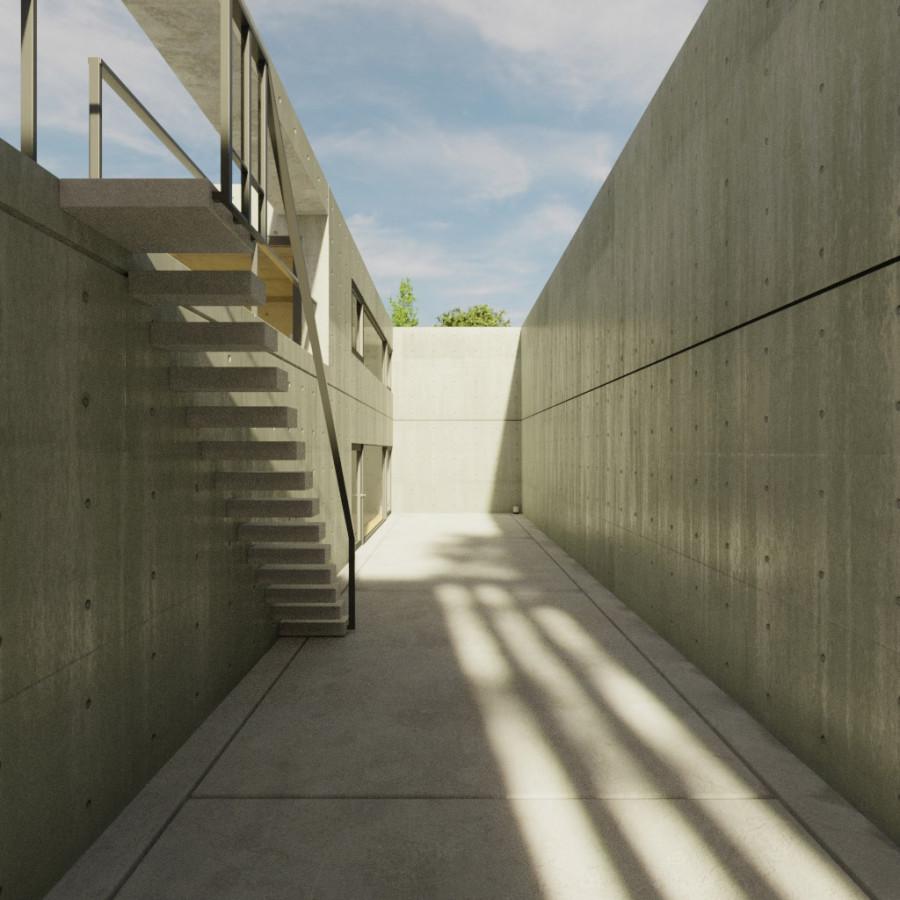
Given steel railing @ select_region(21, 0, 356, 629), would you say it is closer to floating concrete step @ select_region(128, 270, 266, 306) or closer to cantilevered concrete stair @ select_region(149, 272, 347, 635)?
floating concrete step @ select_region(128, 270, 266, 306)

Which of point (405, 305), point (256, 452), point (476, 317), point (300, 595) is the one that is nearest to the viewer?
point (256, 452)

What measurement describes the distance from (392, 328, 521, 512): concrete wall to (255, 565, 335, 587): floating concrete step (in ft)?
38.8

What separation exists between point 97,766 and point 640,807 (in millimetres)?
2458

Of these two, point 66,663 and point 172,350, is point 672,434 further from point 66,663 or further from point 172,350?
point 66,663

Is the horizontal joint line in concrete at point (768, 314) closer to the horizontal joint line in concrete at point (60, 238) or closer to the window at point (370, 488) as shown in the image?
the horizontal joint line in concrete at point (60, 238)

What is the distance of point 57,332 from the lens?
2553mm

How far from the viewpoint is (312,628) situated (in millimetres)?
5828

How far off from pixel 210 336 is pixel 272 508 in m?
1.64

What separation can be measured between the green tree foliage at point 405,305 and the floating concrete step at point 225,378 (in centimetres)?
3821

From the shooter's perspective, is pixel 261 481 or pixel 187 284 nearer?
pixel 187 284

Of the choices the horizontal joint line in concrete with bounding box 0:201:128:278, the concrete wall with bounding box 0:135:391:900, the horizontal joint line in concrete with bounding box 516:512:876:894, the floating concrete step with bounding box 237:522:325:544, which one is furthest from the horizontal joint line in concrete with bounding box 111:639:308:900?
the horizontal joint line in concrete with bounding box 516:512:876:894

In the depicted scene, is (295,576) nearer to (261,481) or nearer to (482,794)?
(261,481)

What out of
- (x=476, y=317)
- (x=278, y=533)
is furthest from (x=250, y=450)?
(x=476, y=317)

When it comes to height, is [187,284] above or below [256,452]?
above
